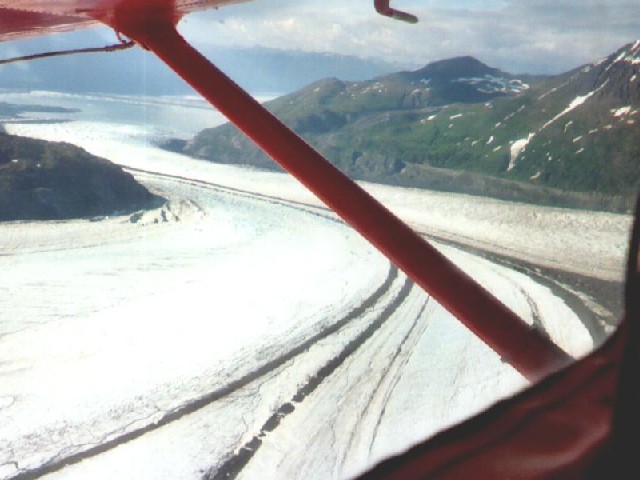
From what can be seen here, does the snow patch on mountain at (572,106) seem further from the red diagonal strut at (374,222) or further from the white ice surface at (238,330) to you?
the red diagonal strut at (374,222)

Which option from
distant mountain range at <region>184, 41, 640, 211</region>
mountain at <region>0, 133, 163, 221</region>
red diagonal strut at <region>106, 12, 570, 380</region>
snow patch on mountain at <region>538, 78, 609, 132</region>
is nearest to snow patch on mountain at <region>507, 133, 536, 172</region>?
distant mountain range at <region>184, 41, 640, 211</region>

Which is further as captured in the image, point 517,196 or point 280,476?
point 517,196

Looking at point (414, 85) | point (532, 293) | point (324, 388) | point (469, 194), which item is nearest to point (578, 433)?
point (324, 388)

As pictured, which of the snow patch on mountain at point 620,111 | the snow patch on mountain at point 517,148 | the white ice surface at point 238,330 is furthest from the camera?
the snow patch on mountain at point 517,148

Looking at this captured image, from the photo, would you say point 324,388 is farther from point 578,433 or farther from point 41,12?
point 578,433

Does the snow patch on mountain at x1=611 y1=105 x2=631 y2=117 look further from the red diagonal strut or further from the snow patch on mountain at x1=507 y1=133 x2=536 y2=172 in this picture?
the red diagonal strut

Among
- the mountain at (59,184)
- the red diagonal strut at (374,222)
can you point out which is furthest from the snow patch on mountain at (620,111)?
the red diagonal strut at (374,222)

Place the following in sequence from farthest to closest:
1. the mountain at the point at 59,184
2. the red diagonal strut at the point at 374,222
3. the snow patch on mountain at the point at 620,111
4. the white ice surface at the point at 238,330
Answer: the snow patch on mountain at the point at 620,111, the mountain at the point at 59,184, the white ice surface at the point at 238,330, the red diagonal strut at the point at 374,222
